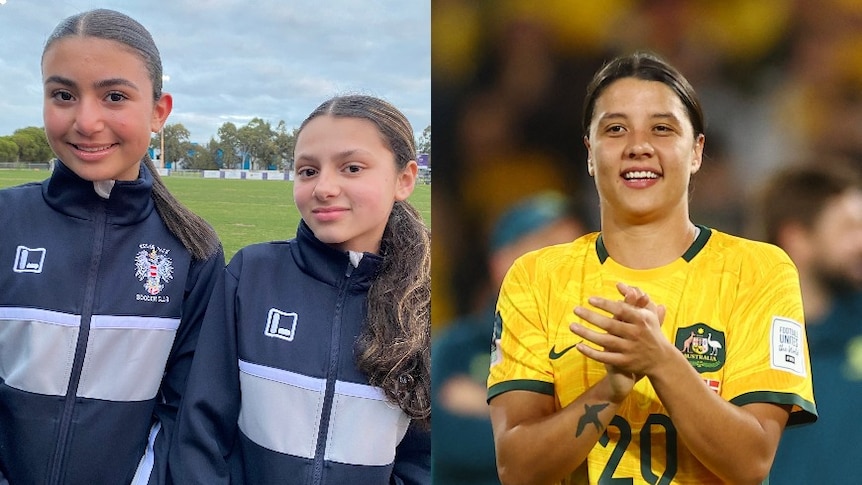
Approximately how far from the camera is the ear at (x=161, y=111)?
1.62m

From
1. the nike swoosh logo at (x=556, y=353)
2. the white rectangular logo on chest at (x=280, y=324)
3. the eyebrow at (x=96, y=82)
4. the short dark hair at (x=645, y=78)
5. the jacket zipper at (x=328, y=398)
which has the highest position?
the eyebrow at (x=96, y=82)

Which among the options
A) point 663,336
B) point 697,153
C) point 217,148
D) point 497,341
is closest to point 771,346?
point 663,336

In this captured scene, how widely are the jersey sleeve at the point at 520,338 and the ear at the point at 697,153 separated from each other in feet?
1.02

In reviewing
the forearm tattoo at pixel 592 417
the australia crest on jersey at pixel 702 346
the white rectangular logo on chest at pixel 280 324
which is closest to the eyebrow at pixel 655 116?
the australia crest on jersey at pixel 702 346

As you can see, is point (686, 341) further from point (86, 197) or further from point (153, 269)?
point (86, 197)

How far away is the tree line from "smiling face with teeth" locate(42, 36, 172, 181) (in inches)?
5.5

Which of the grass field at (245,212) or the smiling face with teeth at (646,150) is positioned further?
the grass field at (245,212)

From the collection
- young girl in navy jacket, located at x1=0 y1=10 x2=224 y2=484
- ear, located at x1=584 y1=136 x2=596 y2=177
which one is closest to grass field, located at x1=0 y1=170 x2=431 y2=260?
young girl in navy jacket, located at x1=0 y1=10 x2=224 y2=484

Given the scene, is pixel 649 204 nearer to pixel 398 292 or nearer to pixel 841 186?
pixel 841 186

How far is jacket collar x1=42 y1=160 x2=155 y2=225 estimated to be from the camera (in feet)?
5.07

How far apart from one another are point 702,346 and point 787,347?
0.13 meters

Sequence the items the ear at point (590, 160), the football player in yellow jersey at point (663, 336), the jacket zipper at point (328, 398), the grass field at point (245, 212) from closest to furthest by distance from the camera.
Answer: the football player in yellow jersey at point (663, 336) → the ear at point (590, 160) → the jacket zipper at point (328, 398) → the grass field at point (245, 212)

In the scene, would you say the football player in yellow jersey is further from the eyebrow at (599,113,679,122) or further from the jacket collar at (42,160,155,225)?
the jacket collar at (42,160,155,225)

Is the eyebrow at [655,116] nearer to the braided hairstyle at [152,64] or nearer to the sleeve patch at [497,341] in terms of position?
the sleeve patch at [497,341]
